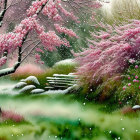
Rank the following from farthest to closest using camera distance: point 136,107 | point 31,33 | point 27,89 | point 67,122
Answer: point 27,89
point 31,33
point 67,122
point 136,107

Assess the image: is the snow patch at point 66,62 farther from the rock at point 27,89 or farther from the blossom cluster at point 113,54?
the rock at point 27,89

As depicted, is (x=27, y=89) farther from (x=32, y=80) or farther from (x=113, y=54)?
(x=113, y=54)

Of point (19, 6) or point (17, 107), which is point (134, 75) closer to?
point (17, 107)

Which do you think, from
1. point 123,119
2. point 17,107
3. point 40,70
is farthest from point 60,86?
point 123,119


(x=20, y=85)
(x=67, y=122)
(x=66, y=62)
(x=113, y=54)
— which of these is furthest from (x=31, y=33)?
(x=67, y=122)

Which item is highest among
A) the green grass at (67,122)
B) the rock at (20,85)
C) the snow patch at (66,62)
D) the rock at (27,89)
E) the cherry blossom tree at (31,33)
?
the cherry blossom tree at (31,33)

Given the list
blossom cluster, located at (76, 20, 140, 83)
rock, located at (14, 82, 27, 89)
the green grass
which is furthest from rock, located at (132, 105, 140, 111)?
rock, located at (14, 82, 27, 89)

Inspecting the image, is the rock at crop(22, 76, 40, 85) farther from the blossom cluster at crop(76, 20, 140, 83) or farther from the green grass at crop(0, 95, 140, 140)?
the blossom cluster at crop(76, 20, 140, 83)

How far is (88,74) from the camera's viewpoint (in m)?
4.89

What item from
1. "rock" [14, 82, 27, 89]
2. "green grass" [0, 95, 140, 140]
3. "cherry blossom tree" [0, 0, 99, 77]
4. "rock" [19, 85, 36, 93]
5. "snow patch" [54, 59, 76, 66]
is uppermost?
"cherry blossom tree" [0, 0, 99, 77]

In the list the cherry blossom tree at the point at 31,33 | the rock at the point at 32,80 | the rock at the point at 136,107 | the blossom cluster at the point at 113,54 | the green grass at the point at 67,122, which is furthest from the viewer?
the rock at the point at 32,80

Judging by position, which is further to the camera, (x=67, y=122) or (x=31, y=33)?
(x=31, y=33)

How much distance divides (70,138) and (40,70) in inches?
73.3

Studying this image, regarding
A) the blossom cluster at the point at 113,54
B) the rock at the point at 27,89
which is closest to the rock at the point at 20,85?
the rock at the point at 27,89
